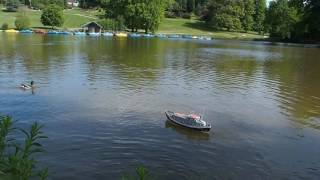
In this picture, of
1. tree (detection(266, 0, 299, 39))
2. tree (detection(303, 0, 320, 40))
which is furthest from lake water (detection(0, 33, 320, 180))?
tree (detection(266, 0, 299, 39))

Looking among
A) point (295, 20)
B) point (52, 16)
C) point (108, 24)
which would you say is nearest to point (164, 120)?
point (108, 24)

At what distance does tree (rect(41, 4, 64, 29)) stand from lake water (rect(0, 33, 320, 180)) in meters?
130

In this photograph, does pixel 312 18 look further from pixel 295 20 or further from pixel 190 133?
pixel 190 133

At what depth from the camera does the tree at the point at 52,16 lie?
184 meters

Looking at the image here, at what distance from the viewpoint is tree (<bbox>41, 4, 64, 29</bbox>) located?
184m

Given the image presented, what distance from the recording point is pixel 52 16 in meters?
185

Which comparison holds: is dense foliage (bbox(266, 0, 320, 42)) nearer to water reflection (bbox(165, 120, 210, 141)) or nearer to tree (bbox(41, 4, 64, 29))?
tree (bbox(41, 4, 64, 29))

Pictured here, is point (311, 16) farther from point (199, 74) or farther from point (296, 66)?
point (199, 74)

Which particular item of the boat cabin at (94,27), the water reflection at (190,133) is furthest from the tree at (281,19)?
the water reflection at (190,133)

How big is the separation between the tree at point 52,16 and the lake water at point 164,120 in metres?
130

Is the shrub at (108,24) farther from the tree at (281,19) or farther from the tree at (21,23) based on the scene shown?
the tree at (281,19)

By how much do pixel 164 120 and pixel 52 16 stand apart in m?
162

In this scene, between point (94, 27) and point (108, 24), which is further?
point (108, 24)

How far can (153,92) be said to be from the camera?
1679 inches
